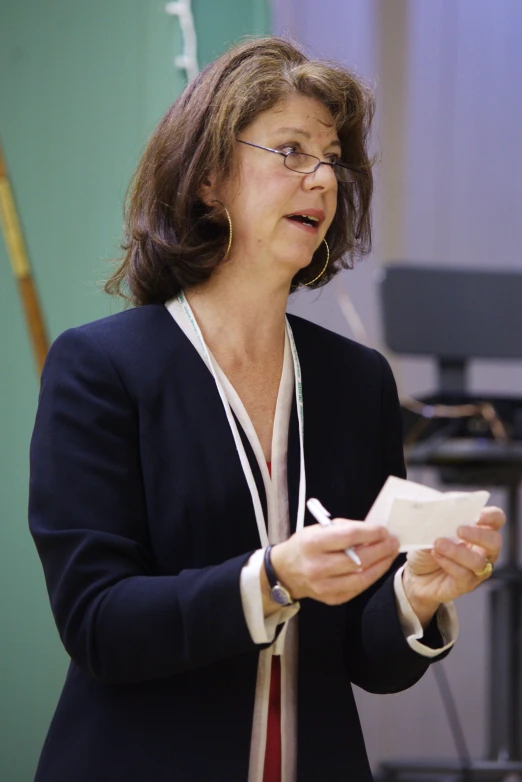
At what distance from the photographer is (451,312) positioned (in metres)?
3.09

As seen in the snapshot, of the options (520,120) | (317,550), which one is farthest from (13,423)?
(520,120)

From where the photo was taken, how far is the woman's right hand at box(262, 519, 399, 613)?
1.19 metres

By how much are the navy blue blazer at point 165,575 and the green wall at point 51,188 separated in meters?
0.86

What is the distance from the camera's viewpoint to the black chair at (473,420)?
109 inches

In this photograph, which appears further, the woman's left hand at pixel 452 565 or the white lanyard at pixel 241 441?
the white lanyard at pixel 241 441

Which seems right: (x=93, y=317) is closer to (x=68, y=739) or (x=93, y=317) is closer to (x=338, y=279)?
(x=68, y=739)

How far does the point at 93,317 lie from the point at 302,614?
115cm

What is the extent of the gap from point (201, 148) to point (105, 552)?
633 millimetres

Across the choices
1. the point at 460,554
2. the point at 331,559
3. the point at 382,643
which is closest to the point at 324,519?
the point at 331,559

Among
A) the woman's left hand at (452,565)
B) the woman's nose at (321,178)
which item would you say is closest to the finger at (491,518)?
the woman's left hand at (452,565)

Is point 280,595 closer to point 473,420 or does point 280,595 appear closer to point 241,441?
point 241,441

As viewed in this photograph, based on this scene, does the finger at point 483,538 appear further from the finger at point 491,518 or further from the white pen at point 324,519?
the white pen at point 324,519

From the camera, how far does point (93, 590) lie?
1.30 metres

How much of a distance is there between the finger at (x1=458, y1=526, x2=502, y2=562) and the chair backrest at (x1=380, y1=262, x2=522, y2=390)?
169 centimetres
